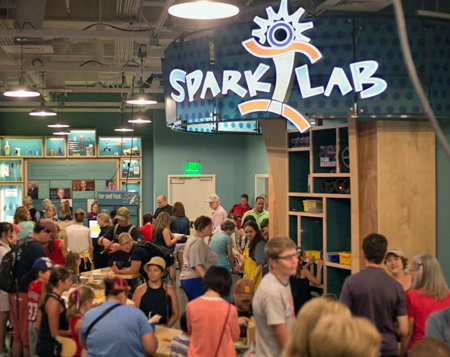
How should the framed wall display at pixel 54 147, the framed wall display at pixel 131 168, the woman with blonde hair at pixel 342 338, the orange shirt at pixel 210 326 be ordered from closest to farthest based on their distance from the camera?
the woman with blonde hair at pixel 342 338
the orange shirt at pixel 210 326
the framed wall display at pixel 54 147
the framed wall display at pixel 131 168

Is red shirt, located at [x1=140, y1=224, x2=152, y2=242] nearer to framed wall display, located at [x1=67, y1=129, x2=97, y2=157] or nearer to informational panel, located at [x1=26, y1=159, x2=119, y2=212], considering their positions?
informational panel, located at [x1=26, y1=159, x2=119, y2=212]

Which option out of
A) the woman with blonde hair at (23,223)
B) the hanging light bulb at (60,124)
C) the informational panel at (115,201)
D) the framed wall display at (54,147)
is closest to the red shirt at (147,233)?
the woman with blonde hair at (23,223)

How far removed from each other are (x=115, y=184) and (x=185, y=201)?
8.28 ft

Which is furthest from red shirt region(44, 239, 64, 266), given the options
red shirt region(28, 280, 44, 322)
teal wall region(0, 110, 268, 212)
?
teal wall region(0, 110, 268, 212)

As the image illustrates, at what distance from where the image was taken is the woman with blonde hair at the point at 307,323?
5.94 feet

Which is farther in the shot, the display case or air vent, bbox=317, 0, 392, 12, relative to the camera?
the display case

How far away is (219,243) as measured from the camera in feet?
28.3

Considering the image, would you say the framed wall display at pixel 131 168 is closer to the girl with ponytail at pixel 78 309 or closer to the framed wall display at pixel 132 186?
the framed wall display at pixel 132 186

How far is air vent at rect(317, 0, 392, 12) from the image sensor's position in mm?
7906

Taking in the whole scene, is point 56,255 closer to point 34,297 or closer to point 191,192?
point 34,297

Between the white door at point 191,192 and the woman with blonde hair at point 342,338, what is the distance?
16.7 m

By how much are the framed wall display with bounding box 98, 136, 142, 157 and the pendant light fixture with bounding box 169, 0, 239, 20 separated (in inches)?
571

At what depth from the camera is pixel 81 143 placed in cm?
1953

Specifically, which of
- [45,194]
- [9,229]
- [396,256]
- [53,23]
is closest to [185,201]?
[45,194]
